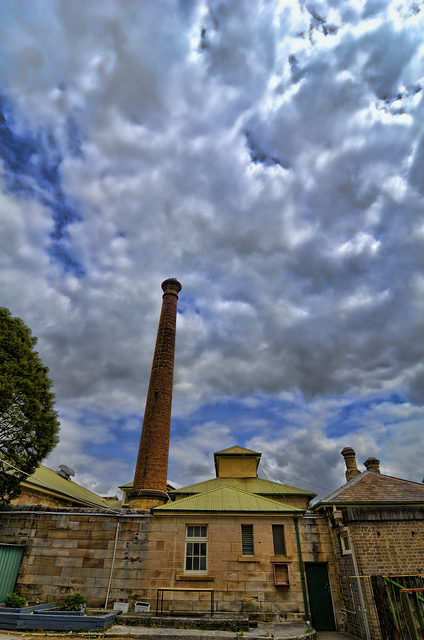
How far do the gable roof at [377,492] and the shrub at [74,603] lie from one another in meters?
9.65

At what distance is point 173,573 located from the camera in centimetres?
1368

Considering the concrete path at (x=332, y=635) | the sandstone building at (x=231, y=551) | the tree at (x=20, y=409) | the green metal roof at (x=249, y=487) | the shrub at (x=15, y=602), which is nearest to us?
the concrete path at (x=332, y=635)

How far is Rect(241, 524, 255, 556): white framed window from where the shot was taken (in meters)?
14.0

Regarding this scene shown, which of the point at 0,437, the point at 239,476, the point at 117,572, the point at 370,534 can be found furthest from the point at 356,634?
the point at 0,437

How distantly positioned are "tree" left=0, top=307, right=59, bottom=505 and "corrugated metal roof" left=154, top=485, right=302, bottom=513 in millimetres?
6578

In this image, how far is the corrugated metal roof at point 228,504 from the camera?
14445mm

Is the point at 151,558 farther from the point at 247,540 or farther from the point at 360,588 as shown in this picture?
the point at 360,588

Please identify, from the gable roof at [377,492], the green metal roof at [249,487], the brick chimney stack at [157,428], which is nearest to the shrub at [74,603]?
the gable roof at [377,492]

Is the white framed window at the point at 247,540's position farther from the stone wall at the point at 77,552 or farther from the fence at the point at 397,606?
the fence at the point at 397,606

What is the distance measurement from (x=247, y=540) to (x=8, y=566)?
9778 millimetres

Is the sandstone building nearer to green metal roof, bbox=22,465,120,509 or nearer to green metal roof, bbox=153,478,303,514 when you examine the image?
green metal roof, bbox=153,478,303,514

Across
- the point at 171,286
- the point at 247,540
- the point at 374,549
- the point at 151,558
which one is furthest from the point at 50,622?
the point at 171,286

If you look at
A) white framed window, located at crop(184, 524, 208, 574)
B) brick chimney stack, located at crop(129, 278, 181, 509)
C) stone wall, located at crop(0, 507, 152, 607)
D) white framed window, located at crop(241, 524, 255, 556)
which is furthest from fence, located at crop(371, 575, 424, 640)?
brick chimney stack, located at crop(129, 278, 181, 509)

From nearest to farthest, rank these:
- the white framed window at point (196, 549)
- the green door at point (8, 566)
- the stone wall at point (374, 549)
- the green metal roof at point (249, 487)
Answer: the stone wall at point (374, 549), the green door at point (8, 566), the white framed window at point (196, 549), the green metal roof at point (249, 487)
